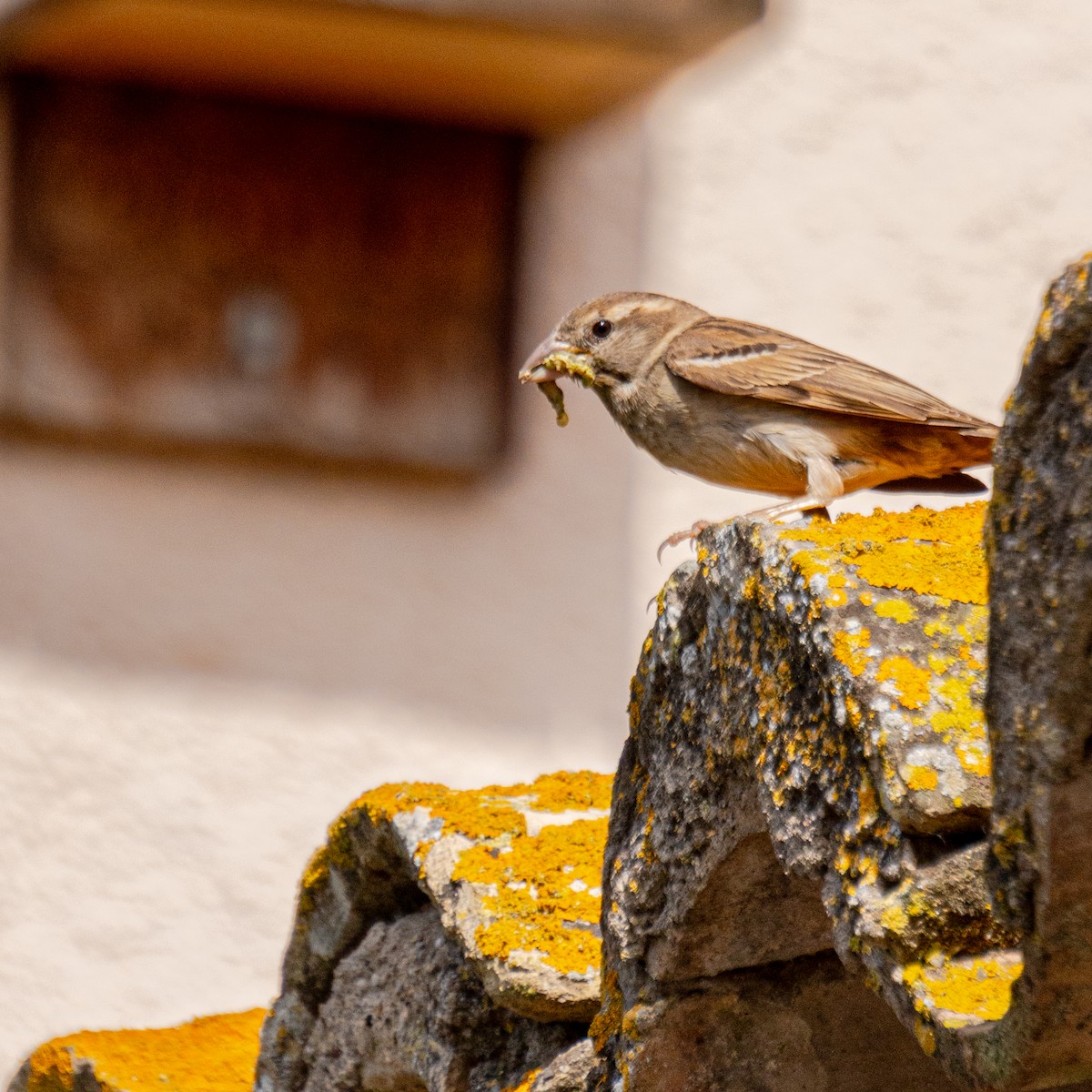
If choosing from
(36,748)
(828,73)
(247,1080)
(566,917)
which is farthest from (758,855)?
(828,73)

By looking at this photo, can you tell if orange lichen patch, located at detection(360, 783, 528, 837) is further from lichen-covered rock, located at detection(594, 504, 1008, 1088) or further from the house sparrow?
the house sparrow

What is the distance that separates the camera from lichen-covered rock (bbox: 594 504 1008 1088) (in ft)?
5.48

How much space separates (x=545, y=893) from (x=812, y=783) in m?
0.73

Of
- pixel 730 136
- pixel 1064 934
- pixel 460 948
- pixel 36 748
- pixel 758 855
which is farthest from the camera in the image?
pixel 730 136

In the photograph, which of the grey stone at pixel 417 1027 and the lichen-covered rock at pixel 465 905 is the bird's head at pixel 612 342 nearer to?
the lichen-covered rock at pixel 465 905

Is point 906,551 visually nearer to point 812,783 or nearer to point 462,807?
point 812,783

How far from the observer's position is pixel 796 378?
363 cm

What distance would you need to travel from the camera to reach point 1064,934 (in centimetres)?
150

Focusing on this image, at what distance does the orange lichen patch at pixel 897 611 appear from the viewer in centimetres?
180

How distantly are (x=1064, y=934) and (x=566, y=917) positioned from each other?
39.9 inches

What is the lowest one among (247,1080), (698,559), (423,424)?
(247,1080)

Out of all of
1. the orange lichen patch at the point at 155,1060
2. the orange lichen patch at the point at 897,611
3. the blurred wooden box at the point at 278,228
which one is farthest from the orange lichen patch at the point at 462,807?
the blurred wooden box at the point at 278,228

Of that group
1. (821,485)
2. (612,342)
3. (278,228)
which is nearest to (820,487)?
(821,485)

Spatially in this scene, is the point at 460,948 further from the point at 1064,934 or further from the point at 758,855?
the point at 1064,934
